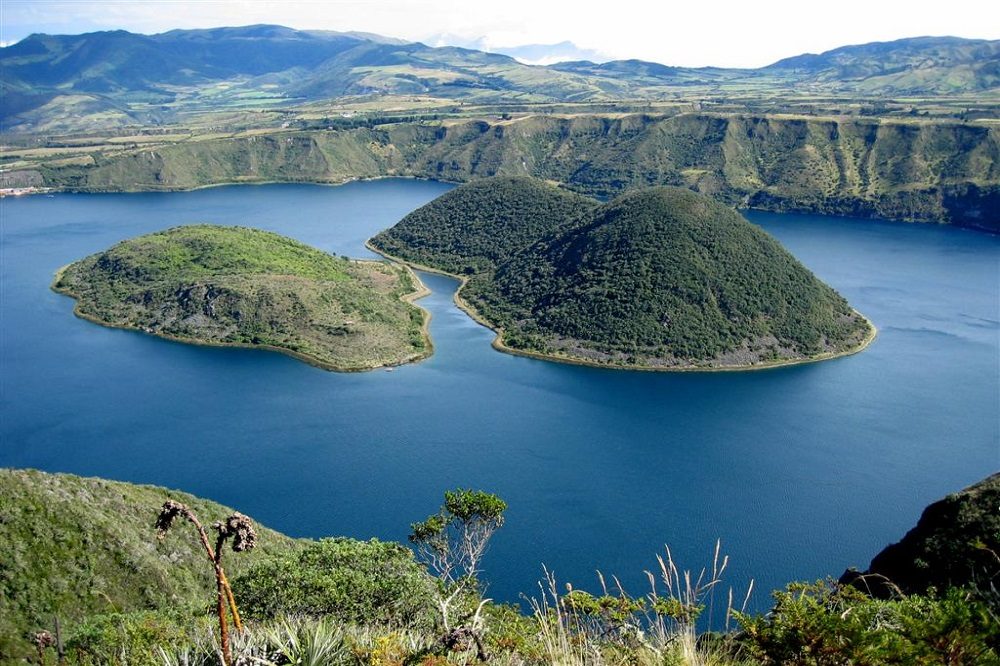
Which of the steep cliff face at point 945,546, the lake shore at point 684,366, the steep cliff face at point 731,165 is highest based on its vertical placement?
the steep cliff face at point 731,165

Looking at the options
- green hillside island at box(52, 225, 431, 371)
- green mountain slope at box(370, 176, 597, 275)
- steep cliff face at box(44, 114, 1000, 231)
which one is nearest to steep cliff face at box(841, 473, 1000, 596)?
green hillside island at box(52, 225, 431, 371)

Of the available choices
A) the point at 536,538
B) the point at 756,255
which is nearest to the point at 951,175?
the point at 756,255

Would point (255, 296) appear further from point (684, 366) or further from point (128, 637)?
point (128, 637)

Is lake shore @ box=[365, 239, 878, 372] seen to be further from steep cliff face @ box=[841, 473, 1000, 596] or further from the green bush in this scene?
the green bush

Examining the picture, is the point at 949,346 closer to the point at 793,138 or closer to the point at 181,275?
the point at 181,275

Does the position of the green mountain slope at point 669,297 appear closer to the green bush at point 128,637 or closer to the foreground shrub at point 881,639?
→ the green bush at point 128,637

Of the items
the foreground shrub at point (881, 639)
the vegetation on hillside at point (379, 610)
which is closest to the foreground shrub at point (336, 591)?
the vegetation on hillside at point (379, 610)

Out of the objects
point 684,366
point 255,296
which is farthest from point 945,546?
point 255,296
